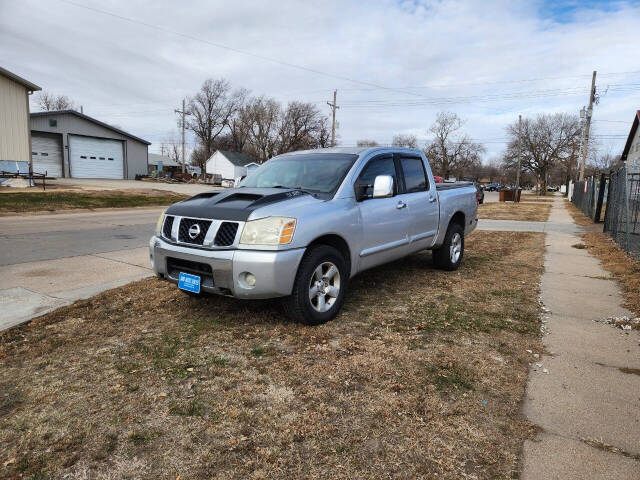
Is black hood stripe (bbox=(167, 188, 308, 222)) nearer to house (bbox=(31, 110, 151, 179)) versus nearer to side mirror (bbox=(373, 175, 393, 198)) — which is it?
side mirror (bbox=(373, 175, 393, 198))

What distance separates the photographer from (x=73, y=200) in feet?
55.6

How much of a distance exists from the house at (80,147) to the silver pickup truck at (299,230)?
121ft

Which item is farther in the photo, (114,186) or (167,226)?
(114,186)

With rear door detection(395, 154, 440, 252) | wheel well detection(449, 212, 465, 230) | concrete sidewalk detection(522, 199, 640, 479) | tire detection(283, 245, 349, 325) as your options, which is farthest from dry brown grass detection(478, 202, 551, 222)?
tire detection(283, 245, 349, 325)

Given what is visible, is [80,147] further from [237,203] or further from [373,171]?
[237,203]

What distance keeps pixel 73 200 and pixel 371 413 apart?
17.8m

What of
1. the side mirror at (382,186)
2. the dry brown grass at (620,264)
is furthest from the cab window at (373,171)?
the dry brown grass at (620,264)

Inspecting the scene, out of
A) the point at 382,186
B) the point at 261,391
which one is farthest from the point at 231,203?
the point at 261,391

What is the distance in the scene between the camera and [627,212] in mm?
8422

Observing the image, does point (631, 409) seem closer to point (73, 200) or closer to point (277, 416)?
point (277, 416)

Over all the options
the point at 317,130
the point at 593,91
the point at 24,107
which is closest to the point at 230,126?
the point at 317,130

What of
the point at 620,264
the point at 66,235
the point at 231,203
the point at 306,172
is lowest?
the point at 620,264

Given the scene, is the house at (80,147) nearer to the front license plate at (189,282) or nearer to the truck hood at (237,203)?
the truck hood at (237,203)

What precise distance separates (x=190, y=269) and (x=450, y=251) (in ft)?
13.6
